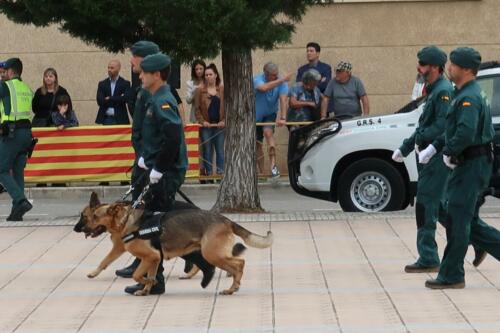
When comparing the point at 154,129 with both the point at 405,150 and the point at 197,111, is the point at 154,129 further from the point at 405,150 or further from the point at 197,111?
the point at 197,111

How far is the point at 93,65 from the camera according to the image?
944 inches

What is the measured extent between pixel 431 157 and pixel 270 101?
10.4 m

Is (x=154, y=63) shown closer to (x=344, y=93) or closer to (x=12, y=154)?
(x=12, y=154)

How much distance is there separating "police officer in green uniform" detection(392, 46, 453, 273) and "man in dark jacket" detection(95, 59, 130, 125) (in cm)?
1031

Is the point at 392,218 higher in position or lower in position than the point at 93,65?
lower

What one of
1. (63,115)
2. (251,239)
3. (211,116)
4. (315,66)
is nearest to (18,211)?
(63,115)

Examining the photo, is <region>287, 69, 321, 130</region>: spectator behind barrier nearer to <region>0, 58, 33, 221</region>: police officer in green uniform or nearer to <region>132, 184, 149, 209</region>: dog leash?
<region>0, 58, 33, 221</region>: police officer in green uniform

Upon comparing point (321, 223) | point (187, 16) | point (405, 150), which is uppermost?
point (187, 16)

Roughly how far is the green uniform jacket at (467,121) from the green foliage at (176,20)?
18.0ft

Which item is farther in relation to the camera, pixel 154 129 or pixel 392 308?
pixel 154 129

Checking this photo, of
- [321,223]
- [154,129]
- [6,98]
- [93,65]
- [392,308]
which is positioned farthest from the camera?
[93,65]

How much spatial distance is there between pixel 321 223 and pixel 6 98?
403 centimetres

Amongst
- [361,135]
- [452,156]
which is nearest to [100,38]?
[361,135]

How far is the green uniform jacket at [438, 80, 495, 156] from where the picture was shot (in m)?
10.1
